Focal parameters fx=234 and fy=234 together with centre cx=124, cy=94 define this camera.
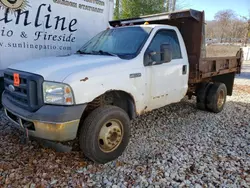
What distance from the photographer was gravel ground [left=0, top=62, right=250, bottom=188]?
2.89 metres

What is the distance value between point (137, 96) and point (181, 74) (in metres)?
1.30

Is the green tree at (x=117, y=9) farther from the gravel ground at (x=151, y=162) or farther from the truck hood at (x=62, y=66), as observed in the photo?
the truck hood at (x=62, y=66)

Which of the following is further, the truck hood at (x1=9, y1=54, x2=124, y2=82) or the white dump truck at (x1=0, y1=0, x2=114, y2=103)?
the white dump truck at (x1=0, y1=0, x2=114, y2=103)

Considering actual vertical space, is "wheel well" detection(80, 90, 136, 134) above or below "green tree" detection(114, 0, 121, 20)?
below

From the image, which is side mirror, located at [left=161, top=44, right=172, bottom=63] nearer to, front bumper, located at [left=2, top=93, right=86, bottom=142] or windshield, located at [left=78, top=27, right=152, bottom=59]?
windshield, located at [left=78, top=27, right=152, bottom=59]

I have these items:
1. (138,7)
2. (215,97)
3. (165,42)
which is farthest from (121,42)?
(138,7)

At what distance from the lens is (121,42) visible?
13.3ft

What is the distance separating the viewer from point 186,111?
5.92 metres

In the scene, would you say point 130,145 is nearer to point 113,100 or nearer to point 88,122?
point 113,100

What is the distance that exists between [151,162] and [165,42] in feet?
7.01

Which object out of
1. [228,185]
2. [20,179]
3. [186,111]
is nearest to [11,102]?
[20,179]

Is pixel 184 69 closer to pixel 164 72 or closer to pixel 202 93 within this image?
pixel 164 72

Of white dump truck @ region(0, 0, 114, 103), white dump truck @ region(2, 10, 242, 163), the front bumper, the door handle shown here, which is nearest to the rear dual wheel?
white dump truck @ region(2, 10, 242, 163)

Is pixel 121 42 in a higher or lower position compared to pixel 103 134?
higher
